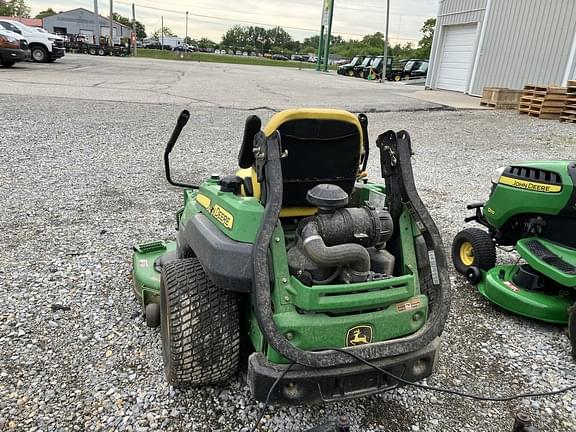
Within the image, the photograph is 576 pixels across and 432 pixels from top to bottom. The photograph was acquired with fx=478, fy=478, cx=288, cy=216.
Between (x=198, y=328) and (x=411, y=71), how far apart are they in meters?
29.3

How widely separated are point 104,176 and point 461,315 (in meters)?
4.51

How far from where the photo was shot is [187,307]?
213 centimetres

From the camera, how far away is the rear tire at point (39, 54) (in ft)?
62.8

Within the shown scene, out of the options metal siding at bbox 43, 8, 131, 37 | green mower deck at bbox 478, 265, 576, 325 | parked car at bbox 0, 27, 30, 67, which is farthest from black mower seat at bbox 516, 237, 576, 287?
metal siding at bbox 43, 8, 131, 37

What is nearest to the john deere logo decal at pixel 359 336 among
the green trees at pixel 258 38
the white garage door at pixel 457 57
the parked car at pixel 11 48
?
the white garage door at pixel 457 57

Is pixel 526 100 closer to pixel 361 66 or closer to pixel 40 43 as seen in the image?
pixel 40 43

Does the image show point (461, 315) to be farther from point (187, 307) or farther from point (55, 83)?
point (55, 83)

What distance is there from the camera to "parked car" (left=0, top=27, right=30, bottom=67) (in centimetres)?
1495

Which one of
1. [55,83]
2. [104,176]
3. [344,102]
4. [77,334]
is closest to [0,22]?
[55,83]

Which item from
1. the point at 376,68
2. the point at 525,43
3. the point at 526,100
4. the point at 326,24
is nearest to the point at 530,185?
the point at 526,100

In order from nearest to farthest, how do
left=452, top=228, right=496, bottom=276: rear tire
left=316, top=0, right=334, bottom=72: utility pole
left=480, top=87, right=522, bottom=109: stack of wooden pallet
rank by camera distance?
1. left=452, top=228, right=496, bottom=276: rear tire
2. left=480, top=87, right=522, bottom=109: stack of wooden pallet
3. left=316, top=0, right=334, bottom=72: utility pole

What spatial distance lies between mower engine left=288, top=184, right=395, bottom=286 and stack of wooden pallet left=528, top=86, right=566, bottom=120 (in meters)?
10.9

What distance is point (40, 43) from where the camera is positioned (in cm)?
1884

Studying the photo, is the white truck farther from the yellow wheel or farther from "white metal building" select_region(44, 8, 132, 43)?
"white metal building" select_region(44, 8, 132, 43)
